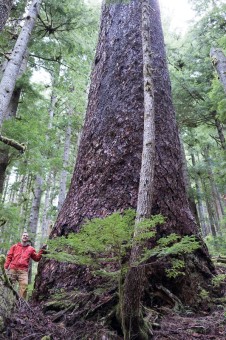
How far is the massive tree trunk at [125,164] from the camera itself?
3363 millimetres

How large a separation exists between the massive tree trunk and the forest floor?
343 millimetres

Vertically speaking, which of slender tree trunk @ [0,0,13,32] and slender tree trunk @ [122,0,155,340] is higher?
slender tree trunk @ [0,0,13,32]

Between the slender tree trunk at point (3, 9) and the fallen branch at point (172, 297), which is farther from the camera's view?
the slender tree trunk at point (3, 9)

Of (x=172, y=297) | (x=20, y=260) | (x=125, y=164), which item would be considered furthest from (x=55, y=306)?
(x=20, y=260)

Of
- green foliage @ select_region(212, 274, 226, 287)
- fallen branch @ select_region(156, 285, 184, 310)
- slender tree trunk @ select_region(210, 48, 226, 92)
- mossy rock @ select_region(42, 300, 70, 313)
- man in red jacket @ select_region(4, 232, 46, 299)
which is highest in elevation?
slender tree trunk @ select_region(210, 48, 226, 92)

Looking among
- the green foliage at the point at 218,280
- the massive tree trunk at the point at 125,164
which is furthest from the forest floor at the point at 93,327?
the green foliage at the point at 218,280

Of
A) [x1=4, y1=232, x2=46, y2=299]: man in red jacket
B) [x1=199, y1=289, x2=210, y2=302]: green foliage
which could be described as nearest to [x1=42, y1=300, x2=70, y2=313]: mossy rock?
[x1=199, y1=289, x2=210, y2=302]: green foliage

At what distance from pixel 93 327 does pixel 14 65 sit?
656cm

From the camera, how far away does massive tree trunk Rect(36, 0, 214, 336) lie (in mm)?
3363

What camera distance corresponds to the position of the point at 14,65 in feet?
23.6

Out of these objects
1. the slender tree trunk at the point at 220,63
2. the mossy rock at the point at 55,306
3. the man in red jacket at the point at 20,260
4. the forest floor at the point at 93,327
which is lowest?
the forest floor at the point at 93,327

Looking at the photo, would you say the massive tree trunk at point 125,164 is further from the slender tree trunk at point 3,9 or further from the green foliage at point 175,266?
the slender tree trunk at point 3,9

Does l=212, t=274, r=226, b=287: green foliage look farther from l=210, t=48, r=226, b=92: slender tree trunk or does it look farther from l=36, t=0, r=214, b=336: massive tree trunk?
l=210, t=48, r=226, b=92: slender tree trunk

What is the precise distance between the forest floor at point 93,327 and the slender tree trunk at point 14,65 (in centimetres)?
498
